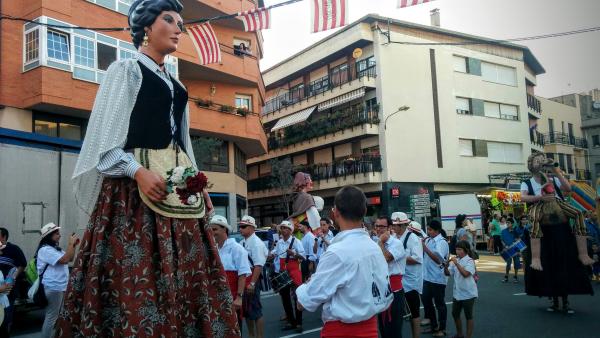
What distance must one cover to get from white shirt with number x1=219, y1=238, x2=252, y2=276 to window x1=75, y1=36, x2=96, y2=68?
13.6 metres

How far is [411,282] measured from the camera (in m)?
8.23

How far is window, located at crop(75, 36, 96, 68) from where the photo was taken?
1791cm

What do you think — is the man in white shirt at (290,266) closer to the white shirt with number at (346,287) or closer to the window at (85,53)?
the white shirt with number at (346,287)

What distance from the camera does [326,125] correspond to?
39469mm

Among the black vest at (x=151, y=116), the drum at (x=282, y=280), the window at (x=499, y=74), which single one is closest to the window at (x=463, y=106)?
the window at (x=499, y=74)

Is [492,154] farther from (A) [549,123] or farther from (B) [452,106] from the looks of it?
(A) [549,123]

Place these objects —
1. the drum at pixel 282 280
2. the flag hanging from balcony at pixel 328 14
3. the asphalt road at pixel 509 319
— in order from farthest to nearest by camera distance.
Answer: the flag hanging from balcony at pixel 328 14 → the drum at pixel 282 280 → the asphalt road at pixel 509 319

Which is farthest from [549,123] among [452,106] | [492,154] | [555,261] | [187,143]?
[187,143]

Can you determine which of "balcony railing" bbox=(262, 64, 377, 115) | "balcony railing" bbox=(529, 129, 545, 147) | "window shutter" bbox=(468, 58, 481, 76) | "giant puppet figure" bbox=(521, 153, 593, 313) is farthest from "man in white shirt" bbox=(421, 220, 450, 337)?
"balcony railing" bbox=(529, 129, 545, 147)

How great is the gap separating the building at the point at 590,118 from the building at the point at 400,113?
1526cm

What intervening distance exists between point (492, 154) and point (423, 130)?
7.36 metres

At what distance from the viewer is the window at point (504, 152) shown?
133 ft

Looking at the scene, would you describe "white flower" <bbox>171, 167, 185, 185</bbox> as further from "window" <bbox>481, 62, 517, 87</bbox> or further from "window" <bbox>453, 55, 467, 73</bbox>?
"window" <bbox>481, 62, 517, 87</bbox>

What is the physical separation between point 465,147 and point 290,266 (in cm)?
3205
